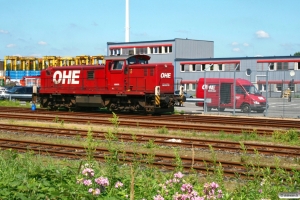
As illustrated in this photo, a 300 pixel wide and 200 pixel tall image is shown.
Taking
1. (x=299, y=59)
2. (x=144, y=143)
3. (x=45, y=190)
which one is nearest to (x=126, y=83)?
(x=144, y=143)

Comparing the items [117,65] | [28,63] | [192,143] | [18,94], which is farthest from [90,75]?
[28,63]

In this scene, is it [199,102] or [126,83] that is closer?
[126,83]

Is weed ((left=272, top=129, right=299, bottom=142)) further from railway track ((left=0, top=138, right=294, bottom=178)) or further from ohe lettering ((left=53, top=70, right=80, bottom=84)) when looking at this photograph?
ohe lettering ((left=53, top=70, right=80, bottom=84))

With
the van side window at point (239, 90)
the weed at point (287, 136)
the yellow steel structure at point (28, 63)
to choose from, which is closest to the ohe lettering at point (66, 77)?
the van side window at point (239, 90)

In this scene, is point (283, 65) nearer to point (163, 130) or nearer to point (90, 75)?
point (90, 75)

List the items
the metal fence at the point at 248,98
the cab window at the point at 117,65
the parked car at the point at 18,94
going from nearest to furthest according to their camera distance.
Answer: the cab window at the point at 117,65 → the metal fence at the point at 248,98 → the parked car at the point at 18,94

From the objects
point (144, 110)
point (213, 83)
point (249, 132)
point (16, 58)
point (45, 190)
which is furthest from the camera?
point (16, 58)

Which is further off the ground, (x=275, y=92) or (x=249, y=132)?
(x=275, y=92)

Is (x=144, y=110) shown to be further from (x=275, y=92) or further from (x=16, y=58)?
(x=16, y=58)

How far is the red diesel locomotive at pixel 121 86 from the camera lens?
86.4ft

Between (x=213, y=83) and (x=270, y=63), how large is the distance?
30.5 meters

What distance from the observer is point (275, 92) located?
2748 cm

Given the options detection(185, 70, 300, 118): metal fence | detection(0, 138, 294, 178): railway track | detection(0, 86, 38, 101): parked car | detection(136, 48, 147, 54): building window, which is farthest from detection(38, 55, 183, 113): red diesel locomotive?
detection(136, 48, 147, 54): building window

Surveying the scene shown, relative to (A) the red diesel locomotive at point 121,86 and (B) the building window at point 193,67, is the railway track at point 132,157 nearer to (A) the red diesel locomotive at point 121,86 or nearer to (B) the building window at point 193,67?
(A) the red diesel locomotive at point 121,86
